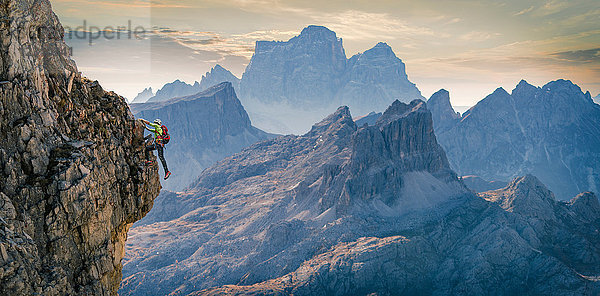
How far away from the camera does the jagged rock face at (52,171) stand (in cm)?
1794

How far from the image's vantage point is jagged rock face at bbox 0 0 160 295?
706 inches

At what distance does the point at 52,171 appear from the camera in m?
19.5

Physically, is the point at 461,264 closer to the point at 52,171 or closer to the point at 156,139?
the point at 156,139

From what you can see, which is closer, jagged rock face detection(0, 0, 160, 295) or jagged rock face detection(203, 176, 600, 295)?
jagged rock face detection(0, 0, 160, 295)

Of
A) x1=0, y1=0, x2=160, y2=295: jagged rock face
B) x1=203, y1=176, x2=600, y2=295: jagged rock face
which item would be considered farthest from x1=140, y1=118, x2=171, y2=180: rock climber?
x1=203, y1=176, x2=600, y2=295: jagged rock face

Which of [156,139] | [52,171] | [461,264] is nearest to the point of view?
[52,171]

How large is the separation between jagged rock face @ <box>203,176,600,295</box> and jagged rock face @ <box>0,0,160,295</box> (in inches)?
5348

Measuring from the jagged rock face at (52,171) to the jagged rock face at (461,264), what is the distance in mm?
135842

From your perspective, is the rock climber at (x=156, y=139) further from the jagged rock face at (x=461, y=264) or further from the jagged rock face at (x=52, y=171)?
the jagged rock face at (x=461, y=264)

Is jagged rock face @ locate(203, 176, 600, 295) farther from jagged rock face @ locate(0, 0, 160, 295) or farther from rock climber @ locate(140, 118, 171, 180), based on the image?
jagged rock face @ locate(0, 0, 160, 295)

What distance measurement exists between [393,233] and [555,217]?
255 feet

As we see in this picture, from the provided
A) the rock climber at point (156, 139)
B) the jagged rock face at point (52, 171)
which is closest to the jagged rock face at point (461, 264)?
the rock climber at point (156, 139)

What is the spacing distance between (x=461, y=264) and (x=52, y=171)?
17783 cm

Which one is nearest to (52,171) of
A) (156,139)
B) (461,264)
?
(156,139)
